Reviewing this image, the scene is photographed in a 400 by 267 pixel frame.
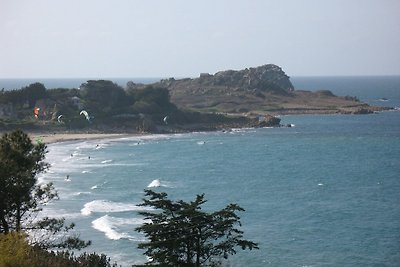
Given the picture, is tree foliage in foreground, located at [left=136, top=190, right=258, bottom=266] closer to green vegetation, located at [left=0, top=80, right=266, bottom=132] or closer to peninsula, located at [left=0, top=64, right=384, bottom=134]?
peninsula, located at [left=0, top=64, right=384, bottom=134]

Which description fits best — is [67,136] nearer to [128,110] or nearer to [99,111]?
[99,111]

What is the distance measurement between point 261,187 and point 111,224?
21.5 m

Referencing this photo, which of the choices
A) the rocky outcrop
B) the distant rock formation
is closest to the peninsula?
the distant rock formation

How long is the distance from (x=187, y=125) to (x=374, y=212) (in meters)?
77.0

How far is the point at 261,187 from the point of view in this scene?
6272 centimetres

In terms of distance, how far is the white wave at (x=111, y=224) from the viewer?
1652 inches

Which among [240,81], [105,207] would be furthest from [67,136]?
[240,81]

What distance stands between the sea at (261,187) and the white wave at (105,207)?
0.08 m

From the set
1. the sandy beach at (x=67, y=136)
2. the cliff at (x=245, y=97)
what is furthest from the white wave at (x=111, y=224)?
the cliff at (x=245, y=97)

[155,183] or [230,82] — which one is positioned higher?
[230,82]

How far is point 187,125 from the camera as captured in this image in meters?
126

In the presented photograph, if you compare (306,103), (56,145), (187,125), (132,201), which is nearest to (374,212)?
(132,201)

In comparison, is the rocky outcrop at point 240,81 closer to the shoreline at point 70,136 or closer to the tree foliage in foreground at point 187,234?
the shoreline at point 70,136

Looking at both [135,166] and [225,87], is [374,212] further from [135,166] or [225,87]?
[225,87]
